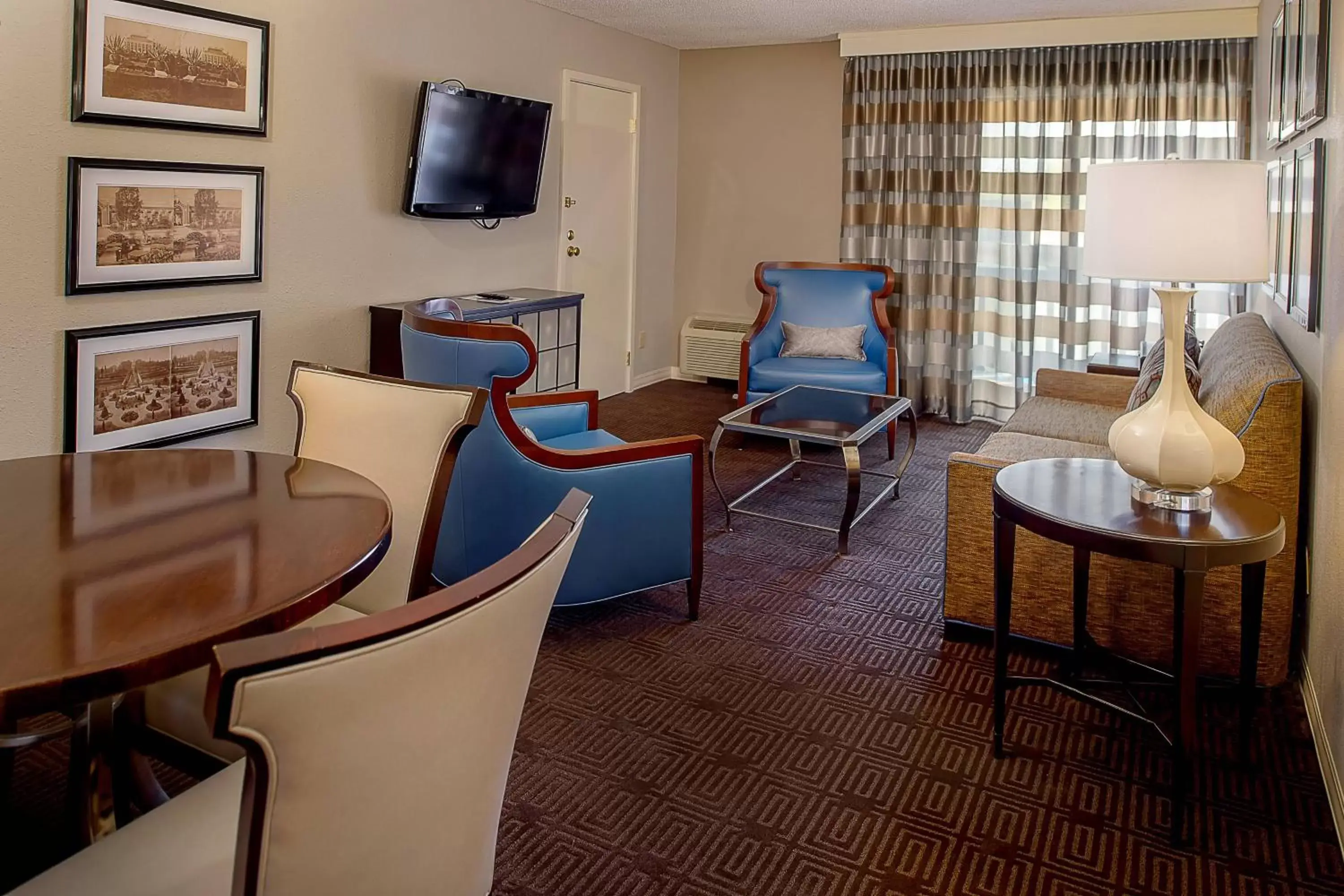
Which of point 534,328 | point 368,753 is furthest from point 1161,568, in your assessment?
point 534,328

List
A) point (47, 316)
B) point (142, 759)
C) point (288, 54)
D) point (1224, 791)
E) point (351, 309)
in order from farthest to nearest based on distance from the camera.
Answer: point (351, 309), point (288, 54), point (47, 316), point (1224, 791), point (142, 759)

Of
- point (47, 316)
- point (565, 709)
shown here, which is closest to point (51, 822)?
point (565, 709)

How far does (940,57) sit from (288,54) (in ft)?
13.0

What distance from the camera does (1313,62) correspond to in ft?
10.3

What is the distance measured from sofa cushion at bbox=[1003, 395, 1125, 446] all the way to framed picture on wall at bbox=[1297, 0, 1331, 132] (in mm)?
1222

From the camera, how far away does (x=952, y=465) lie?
314 centimetres

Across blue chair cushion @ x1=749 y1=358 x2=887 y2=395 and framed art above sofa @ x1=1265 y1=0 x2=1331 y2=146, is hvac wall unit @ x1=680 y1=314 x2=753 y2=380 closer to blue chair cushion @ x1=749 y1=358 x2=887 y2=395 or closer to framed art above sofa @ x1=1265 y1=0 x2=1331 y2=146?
blue chair cushion @ x1=749 y1=358 x2=887 y2=395

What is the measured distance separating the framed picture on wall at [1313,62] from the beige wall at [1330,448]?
0.05 meters

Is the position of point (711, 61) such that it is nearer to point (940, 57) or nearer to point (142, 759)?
point (940, 57)

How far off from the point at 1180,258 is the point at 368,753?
2.06m

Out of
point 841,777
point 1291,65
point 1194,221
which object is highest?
point 1291,65

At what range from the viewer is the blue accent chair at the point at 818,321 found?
18.7 feet

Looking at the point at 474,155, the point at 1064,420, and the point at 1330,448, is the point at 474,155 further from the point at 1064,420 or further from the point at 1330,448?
the point at 1330,448

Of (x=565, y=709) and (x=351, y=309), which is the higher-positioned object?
(x=351, y=309)
